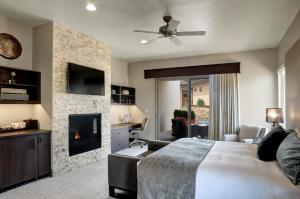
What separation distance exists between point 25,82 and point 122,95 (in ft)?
10.6

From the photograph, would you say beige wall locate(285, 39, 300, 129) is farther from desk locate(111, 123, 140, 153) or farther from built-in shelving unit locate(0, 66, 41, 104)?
built-in shelving unit locate(0, 66, 41, 104)

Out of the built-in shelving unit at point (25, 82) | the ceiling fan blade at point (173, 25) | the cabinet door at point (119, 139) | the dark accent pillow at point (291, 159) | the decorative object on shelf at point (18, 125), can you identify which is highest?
the ceiling fan blade at point (173, 25)

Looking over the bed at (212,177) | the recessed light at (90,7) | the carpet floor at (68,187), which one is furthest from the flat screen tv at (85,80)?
the bed at (212,177)

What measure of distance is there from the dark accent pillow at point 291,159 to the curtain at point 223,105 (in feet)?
11.7

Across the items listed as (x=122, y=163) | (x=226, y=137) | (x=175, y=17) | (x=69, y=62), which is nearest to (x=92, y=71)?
(x=69, y=62)

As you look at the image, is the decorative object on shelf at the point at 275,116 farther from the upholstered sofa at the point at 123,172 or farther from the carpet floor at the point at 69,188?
the carpet floor at the point at 69,188

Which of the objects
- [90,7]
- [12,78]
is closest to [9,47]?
[12,78]

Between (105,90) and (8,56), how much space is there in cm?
217

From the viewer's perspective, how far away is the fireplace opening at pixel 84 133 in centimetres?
425

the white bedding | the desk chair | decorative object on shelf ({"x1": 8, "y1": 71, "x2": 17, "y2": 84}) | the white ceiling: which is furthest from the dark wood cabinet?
the desk chair

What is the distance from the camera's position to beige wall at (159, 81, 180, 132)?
273 inches

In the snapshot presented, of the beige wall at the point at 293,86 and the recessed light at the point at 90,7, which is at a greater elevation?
the recessed light at the point at 90,7

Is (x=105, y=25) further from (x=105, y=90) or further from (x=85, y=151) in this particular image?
(x=85, y=151)

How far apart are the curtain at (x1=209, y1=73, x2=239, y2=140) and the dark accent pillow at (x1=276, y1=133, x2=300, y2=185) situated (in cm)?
356
